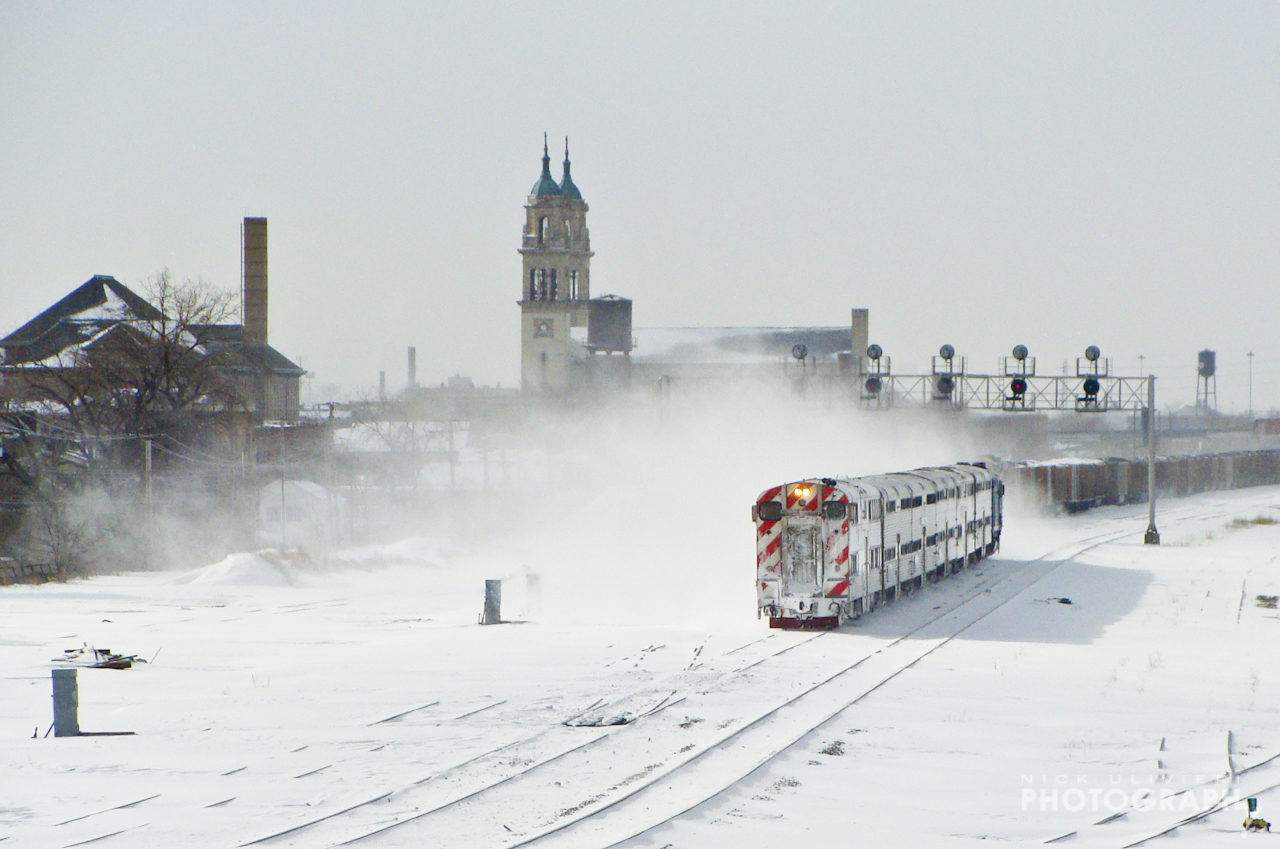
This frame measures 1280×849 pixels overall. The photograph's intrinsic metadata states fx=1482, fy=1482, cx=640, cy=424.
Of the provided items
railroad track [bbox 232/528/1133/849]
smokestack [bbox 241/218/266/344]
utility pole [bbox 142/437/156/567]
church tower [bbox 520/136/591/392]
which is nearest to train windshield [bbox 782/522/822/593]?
railroad track [bbox 232/528/1133/849]

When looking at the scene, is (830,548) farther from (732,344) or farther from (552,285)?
(732,344)

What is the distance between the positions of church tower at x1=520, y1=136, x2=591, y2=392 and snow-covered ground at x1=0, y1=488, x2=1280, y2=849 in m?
110

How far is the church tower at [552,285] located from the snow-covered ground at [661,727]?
109540mm

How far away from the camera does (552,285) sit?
147 meters

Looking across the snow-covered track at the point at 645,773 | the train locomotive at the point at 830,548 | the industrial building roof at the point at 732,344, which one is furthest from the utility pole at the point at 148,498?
the industrial building roof at the point at 732,344

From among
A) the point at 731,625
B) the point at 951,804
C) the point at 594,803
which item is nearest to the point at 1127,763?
the point at 951,804

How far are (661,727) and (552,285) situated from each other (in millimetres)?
130264

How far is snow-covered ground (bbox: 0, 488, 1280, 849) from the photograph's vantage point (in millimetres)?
13914

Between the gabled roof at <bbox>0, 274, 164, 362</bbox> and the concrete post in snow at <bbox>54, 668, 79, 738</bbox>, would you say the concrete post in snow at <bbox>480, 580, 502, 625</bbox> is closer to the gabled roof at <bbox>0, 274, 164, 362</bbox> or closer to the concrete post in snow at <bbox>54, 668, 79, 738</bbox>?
the concrete post in snow at <bbox>54, 668, 79, 738</bbox>

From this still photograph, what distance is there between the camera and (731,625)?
30391 millimetres

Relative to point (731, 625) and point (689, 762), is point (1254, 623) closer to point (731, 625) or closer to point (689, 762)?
point (731, 625)

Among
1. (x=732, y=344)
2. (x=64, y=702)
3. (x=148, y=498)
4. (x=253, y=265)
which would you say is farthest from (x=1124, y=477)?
(x=732, y=344)

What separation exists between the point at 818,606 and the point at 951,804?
13616 mm

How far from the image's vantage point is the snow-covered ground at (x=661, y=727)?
45.6 ft
